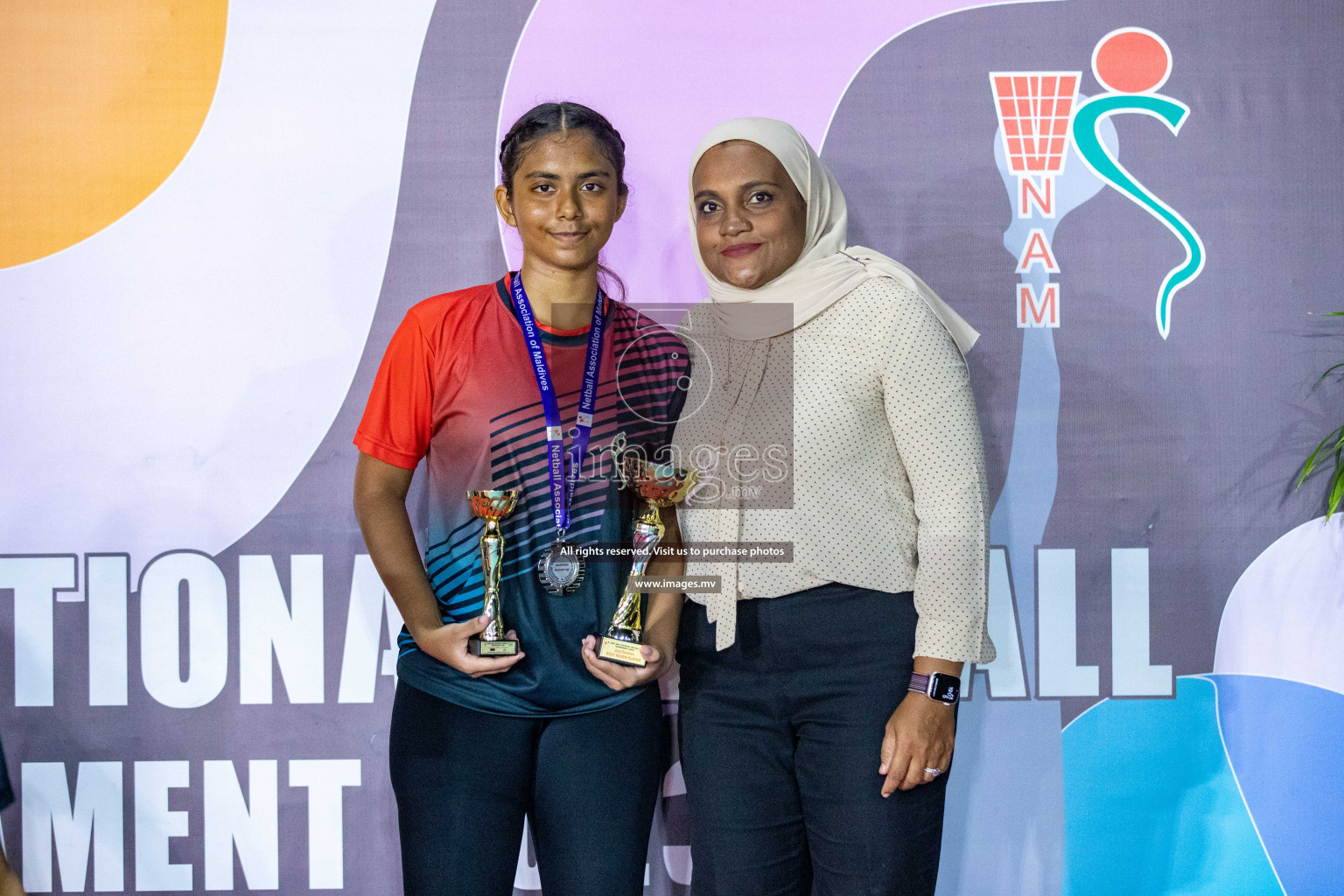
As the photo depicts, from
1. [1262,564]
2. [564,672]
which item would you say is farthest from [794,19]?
[1262,564]

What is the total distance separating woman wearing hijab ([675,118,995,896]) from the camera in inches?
63.1

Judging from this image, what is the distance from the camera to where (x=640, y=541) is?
1.73 meters

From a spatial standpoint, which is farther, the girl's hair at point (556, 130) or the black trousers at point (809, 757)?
the girl's hair at point (556, 130)

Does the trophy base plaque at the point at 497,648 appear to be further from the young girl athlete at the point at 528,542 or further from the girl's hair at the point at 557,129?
the girl's hair at the point at 557,129

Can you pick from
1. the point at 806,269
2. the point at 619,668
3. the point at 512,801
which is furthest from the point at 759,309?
the point at 512,801

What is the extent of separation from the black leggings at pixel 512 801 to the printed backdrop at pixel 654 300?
66 centimetres

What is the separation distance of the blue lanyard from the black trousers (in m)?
0.35

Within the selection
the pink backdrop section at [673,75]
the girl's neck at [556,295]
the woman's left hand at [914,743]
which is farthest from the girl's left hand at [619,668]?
the pink backdrop section at [673,75]

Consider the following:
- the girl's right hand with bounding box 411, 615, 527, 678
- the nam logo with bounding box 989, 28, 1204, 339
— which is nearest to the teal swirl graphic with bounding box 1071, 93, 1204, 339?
the nam logo with bounding box 989, 28, 1204, 339

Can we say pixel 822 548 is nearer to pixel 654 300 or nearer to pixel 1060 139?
pixel 654 300

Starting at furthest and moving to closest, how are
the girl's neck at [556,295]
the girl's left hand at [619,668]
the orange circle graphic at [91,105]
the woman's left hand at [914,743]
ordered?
the orange circle graphic at [91,105] → the girl's neck at [556,295] → the girl's left hand at [619,668] → the woman's left hand at [914,743]

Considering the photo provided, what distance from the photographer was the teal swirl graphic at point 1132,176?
7.61 ft

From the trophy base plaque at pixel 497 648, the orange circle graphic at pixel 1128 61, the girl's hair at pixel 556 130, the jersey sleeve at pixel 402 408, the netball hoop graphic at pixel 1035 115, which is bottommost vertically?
the trophy base plaque at pixel 497 648

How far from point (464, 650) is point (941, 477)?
2.94 ft
